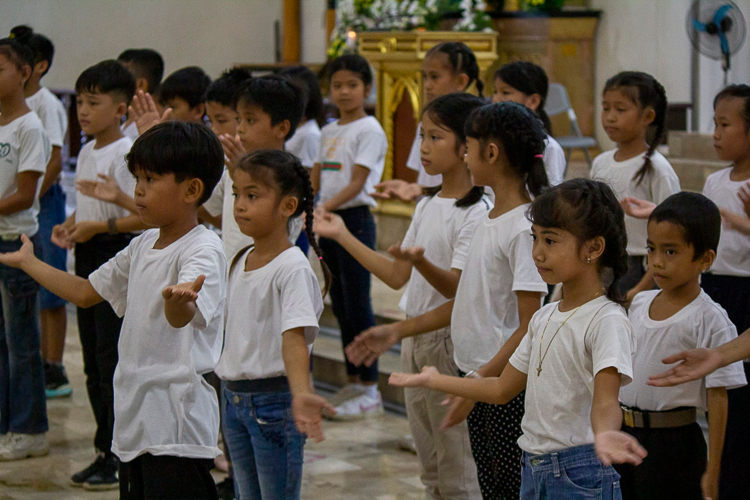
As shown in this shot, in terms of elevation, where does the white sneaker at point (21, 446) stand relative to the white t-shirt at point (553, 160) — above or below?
below

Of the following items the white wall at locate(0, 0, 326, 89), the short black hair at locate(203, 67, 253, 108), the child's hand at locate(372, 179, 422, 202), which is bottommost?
the child's hand at locate(372, 179, 422, 202)

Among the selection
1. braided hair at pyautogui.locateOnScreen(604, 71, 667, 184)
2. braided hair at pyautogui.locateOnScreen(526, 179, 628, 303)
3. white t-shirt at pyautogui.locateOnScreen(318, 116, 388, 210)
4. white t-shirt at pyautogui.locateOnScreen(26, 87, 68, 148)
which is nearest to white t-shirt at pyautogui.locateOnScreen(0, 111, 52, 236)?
white t-shirt at pyautogui.locateOnScreen(26, 87, 68, 148)

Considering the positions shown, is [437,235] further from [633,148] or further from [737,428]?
[737,428]

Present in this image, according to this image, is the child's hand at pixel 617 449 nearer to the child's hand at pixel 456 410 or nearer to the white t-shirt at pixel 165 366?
the child's hand at pixel 456 410

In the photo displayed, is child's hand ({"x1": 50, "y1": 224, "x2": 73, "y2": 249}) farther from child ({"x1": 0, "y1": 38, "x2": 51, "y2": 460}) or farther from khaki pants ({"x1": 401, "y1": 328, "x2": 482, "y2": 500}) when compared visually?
khaki pants ({"x1": 401, "y1": 328, "x2": 482, "y2": 500})

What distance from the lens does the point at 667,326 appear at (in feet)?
7.80

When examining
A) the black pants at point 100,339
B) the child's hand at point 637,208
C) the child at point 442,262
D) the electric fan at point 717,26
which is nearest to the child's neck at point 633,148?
the child's hand at point 637,208

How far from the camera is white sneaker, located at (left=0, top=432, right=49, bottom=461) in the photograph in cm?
359

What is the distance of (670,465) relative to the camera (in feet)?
7.70

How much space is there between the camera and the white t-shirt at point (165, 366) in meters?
2.11

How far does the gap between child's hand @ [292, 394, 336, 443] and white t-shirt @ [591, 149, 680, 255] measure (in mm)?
1537

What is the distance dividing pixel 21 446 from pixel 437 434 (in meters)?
1.84

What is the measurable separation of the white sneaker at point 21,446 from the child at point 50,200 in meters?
0.71

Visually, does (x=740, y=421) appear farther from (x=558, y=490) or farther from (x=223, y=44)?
(x=223, y=44)
